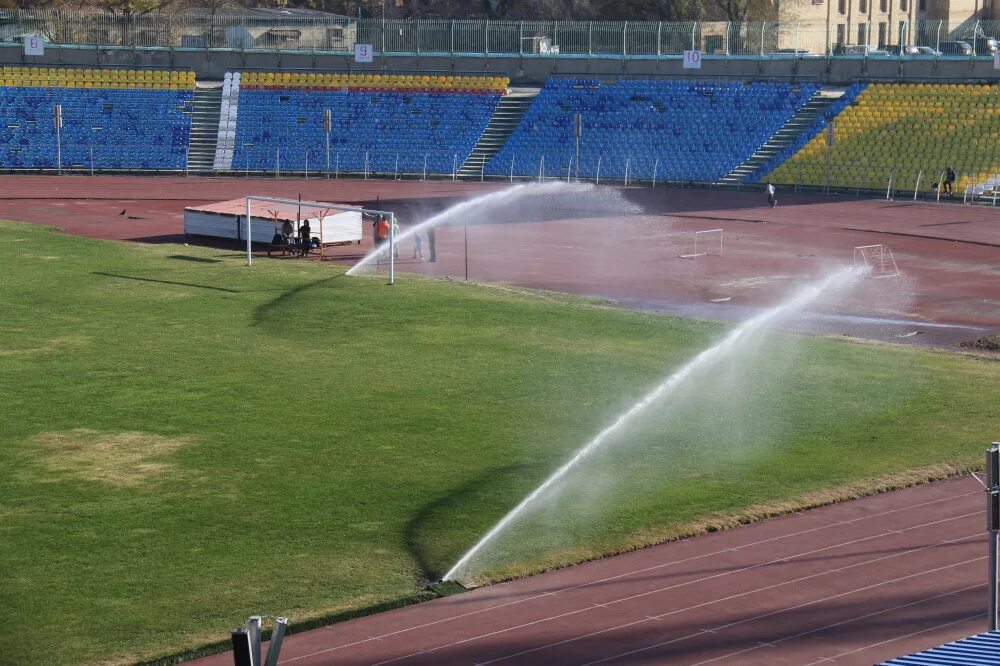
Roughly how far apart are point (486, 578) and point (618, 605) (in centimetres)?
181

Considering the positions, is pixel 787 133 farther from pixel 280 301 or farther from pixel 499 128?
pixel 280 301

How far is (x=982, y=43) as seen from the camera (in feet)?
222

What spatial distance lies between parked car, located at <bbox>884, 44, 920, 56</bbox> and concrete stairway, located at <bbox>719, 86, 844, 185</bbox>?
4.07 metres

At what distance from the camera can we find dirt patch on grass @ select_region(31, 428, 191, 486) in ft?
66.1

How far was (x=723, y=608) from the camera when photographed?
15305mm

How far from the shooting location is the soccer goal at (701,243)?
148 ft

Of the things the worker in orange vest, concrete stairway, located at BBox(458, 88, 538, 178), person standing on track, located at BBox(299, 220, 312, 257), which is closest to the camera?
person standing on track, located at BBox(299, 220, 312, 257)

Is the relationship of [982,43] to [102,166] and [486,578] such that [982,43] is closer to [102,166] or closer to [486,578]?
[102,166]

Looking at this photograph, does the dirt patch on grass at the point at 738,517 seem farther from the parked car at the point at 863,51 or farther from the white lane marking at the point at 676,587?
the parked car at the point at 863,51

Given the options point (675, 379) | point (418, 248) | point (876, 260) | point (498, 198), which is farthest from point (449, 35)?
point (675, 379)

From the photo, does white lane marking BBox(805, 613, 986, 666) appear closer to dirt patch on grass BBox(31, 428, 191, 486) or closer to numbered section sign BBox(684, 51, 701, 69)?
dirt patch on grass BBox(31, 428, 191, 486)

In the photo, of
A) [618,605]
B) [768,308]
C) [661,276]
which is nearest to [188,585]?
[618,605]

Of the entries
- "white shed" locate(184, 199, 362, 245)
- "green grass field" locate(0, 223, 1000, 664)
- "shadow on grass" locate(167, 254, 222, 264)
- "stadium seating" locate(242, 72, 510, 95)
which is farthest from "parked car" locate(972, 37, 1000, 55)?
"shadow on grass" locate(167, 254, 222, 264)

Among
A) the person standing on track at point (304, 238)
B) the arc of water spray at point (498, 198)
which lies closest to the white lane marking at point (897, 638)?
the person standing on track at point (304, 238)
